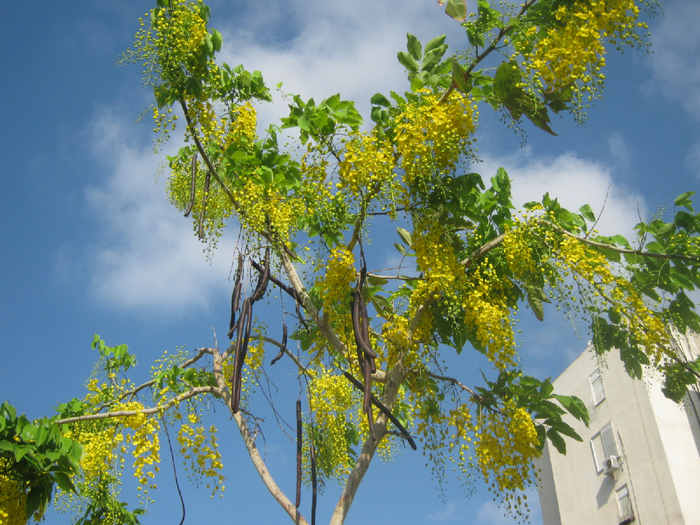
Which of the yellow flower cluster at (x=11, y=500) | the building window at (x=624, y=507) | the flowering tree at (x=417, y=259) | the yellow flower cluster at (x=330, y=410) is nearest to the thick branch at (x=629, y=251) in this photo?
the flowering tree at (x=417, y=259)

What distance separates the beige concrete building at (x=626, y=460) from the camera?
8612 mm

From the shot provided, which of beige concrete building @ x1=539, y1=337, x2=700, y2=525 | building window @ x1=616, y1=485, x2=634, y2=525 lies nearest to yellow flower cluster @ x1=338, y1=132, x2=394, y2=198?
beige concrete building @ x1=539, y1=337, x2=700, y2=525

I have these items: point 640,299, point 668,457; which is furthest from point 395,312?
point 668,457

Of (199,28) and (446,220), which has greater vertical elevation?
(199,28)

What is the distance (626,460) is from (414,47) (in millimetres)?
8244

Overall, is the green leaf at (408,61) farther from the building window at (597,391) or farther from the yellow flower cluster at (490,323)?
the building window at (597,391)

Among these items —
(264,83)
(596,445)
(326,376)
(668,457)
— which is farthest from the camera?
(596,445)

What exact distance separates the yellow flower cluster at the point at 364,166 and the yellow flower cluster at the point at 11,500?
2.73 meters

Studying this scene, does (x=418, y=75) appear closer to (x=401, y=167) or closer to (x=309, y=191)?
(x=401, y=167)

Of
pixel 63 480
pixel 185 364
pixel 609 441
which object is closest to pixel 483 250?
pixel 185 364

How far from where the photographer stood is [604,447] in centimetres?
1032

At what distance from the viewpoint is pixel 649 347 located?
384 centimetres

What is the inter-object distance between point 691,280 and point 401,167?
2.06 metres

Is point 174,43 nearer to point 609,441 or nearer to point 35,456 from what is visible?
point 35,456
